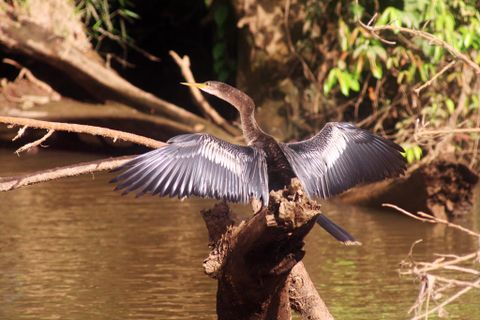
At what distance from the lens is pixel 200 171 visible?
446 centimetres

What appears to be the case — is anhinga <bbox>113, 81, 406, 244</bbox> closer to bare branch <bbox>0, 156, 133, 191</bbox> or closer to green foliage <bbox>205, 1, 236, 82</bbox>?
bare branch <bbox>0, 156, 133, 191</bbox>

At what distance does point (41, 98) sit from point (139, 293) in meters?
5.39

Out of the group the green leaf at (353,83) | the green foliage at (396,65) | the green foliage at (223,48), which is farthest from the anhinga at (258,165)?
the green foliage at (223,48)

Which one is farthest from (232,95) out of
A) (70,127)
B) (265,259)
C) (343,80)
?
(343,80)

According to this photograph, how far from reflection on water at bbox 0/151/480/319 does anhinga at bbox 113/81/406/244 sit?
3.47 feet

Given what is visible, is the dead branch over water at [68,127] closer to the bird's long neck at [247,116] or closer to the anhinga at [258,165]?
the bird's long neck at [247,116]

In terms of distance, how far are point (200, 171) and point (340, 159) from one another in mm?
780

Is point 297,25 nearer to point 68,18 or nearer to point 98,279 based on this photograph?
point 68,18

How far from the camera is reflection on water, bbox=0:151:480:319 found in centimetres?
596

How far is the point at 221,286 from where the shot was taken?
15.2ft

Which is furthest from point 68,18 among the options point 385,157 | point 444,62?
point 385,157

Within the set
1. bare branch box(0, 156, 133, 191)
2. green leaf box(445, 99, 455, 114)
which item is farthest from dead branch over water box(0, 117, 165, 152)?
green leaf box(445, 99, 455, 114)

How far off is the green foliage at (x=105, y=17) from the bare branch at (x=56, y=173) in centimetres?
518

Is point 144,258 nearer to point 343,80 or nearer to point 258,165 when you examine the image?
point 343,80
